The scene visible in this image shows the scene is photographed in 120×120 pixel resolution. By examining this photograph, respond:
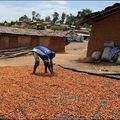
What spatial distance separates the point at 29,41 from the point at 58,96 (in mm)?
20726

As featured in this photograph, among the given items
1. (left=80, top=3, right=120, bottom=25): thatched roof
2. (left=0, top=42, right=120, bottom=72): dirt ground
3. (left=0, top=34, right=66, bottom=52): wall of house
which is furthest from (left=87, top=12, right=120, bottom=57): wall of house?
(left=0, top=34, right=66, bottom=52): wall of house

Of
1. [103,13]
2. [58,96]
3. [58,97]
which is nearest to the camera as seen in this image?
[58,97]

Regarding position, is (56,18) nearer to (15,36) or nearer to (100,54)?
(15,36)

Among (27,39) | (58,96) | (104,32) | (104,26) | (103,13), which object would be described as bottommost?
(58,96)

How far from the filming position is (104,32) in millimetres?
22625

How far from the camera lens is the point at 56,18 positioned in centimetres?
11038

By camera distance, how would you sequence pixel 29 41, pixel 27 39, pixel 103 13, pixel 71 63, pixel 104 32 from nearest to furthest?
pixel 71 63 < pixel 103 13 < pixel 104 32 < pixel 27 39 < pixel 29 41

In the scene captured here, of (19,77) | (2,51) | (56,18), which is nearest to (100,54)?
(2,51)

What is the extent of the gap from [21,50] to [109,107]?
20582 mm

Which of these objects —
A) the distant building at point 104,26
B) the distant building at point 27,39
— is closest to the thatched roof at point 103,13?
the distant building at point 104,26

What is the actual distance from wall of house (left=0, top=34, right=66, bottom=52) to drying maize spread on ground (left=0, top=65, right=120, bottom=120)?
1402cm

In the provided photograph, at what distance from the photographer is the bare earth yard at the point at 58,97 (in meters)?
8.14

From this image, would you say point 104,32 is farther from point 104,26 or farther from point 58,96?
point 58,96

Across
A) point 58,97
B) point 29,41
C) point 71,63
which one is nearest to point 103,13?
point 71,63
